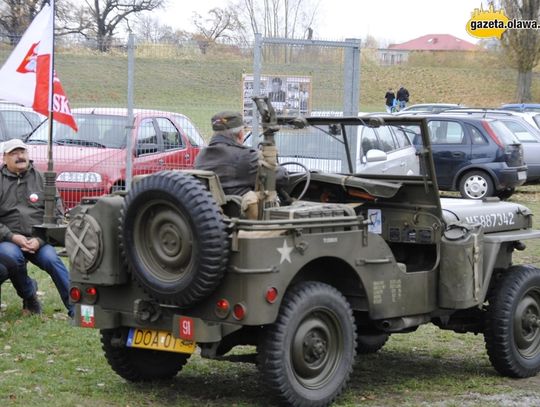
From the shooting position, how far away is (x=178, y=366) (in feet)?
23.4

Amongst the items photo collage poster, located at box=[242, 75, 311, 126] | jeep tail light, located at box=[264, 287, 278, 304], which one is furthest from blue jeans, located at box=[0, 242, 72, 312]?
photo collage poster, located at box=[242, 75, 311, 126]

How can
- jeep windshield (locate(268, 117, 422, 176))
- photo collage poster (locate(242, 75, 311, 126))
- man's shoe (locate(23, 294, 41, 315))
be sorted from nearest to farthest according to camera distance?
jeep windshield (locate(268, 117, 422, 176)) → man's shoe (locate(23, 294, 41, 315)) → photo collage poster (locate(242, 75, 311, 126))

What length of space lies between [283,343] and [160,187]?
1.13 metres

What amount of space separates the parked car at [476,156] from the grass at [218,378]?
10.9 m

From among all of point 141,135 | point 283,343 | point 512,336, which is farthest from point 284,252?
point 141,135

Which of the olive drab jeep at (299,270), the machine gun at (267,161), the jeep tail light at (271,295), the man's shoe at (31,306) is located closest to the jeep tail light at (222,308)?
the olive drab jeep at (299,270)

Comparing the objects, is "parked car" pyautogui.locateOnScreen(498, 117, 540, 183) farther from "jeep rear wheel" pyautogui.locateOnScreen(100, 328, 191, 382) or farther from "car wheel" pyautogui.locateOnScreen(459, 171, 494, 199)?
"jeep rear wheel" pyautogui.locateOnScreen(100, 328, 191, 382)

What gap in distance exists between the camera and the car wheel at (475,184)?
19500 millimetres

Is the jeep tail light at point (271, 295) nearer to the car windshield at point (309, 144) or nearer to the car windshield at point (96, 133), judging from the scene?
the car windshield at point (309, 144)

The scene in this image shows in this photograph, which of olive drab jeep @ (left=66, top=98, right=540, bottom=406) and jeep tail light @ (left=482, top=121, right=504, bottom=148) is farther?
jeep tail light @ (left=482, top=121, right=504, bottom=148)

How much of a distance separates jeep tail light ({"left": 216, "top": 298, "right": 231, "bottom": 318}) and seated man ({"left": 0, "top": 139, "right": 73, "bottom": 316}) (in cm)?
301

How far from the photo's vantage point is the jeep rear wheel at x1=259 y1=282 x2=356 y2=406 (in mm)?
6039

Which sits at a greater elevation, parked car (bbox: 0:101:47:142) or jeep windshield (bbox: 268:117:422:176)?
parked car (bbox: 0:101:47:142)

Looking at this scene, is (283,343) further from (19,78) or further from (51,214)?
(19,78)
